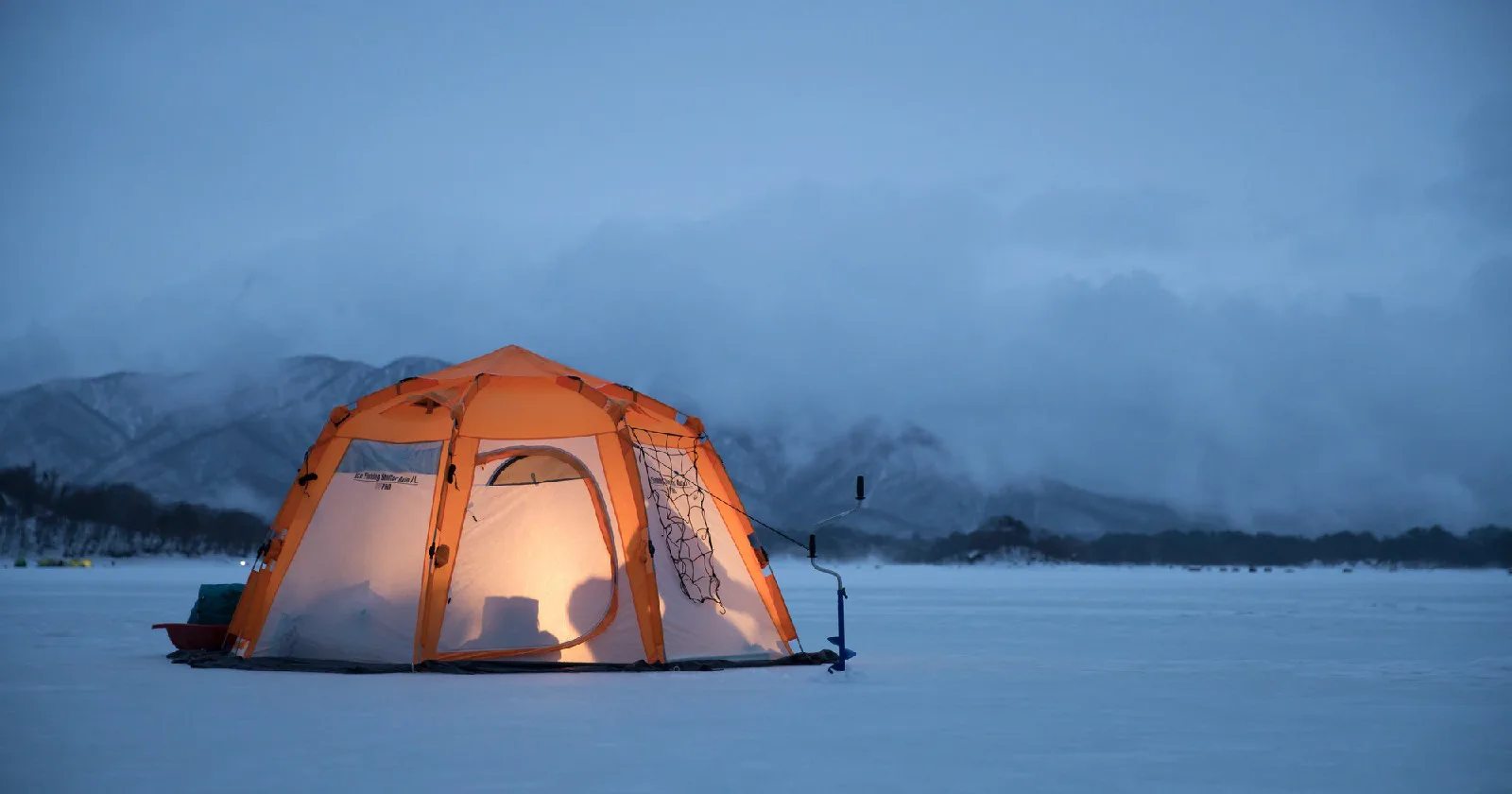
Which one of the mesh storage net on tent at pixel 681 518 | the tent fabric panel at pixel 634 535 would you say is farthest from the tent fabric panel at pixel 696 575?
the tent fabric panel at pixel 634 535

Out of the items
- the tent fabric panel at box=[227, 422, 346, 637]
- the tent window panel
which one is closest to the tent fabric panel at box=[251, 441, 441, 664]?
the tent fabric panel at box=[227, 422, 346, 637]

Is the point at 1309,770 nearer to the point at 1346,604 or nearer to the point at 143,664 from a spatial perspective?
the point at 143,664

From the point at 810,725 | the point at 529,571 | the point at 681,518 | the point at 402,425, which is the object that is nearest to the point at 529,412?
the point at 402,425

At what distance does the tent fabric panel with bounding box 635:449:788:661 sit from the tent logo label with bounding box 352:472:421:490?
2356mm

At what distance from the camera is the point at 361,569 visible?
1472 centimetres

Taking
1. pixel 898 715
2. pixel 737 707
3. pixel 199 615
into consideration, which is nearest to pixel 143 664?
pixel 199 615

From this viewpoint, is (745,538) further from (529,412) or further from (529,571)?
(529,412)

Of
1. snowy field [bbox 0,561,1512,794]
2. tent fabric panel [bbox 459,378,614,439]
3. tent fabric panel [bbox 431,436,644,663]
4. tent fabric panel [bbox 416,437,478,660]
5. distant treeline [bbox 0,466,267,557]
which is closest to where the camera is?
snowy field [bbox 0,561,1512,794]

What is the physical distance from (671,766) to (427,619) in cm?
704

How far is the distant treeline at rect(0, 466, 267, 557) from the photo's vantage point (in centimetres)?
14550

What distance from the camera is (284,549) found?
1516 centimetres

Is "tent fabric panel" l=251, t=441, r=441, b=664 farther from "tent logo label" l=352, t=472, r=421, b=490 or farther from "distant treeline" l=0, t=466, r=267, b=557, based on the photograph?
"distant treeline" l=0, t=466, r=267, b=557

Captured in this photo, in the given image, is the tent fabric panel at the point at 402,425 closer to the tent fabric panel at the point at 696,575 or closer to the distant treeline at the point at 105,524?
the tent fabric panel at the point at 696,575

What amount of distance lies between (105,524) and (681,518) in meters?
153
